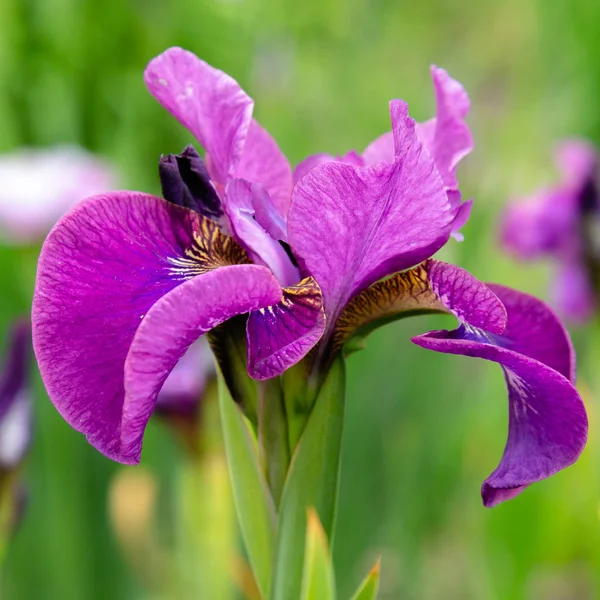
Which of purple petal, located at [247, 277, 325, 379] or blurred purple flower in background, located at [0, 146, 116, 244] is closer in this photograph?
purple petal, located at [247, 277, 325, 379]

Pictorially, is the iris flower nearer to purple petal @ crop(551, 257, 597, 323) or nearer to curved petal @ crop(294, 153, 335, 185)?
curved petal @ crop(294, 153, 335, 185)

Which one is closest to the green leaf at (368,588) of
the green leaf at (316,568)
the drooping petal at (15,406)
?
the green leaf at (316,568)

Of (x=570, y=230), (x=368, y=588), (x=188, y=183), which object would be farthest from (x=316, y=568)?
(x=570, y=230)


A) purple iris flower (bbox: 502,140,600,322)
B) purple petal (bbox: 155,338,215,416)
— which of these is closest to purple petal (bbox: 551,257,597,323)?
purple iris flower (bbox: 502,140,600,322)

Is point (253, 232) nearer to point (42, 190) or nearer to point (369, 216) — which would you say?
point (369, 216)

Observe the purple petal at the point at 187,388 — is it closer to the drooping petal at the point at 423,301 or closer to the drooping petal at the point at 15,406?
the drooping petal at the point at 15,406

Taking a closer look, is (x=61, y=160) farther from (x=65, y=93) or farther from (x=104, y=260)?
(x=104, y=260)

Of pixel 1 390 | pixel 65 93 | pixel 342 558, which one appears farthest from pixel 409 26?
pixel 1 390
